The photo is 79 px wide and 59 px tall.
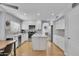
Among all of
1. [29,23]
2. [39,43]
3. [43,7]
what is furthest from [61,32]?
[29,23]

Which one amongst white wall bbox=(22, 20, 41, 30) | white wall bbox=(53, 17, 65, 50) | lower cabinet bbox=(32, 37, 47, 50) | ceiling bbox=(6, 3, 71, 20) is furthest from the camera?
white wall bbox=(22, 20, 41, 30)

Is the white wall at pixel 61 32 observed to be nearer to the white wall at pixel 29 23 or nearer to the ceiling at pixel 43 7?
the ceiling at pixel 43 7

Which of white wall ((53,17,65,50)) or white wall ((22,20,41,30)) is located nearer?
white wall ((53,17,65,50))

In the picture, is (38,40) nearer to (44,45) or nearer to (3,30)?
(44,45)

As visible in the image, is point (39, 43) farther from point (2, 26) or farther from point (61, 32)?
point (2, 26)

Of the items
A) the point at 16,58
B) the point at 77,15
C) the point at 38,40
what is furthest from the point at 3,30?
the point at 16,58

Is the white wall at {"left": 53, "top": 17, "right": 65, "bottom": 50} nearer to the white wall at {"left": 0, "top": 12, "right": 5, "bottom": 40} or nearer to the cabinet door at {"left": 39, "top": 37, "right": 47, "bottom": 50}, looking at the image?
the cabinet door at {"left": 39, "top": 37, "right": 47, "bottom": 50}

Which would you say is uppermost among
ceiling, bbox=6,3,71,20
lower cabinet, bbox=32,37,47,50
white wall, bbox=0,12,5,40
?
ceiling, bbox=6,3,71,20

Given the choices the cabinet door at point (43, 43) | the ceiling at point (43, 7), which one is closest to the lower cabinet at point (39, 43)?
the cabinet door at point (43, 43)

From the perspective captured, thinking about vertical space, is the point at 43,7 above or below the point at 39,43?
above

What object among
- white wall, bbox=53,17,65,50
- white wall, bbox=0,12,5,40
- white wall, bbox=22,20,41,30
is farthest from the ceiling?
white wall, bbox=22,20,41,30

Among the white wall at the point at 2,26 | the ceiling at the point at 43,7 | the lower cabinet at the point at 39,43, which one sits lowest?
the lower cabinet at the point at 39,43

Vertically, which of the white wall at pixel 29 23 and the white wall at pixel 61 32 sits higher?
the white wall at pixel 29 23

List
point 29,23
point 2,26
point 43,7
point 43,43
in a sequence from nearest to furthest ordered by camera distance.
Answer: point 43,7 → point 2,26 → point 43,43 → point 29,23
